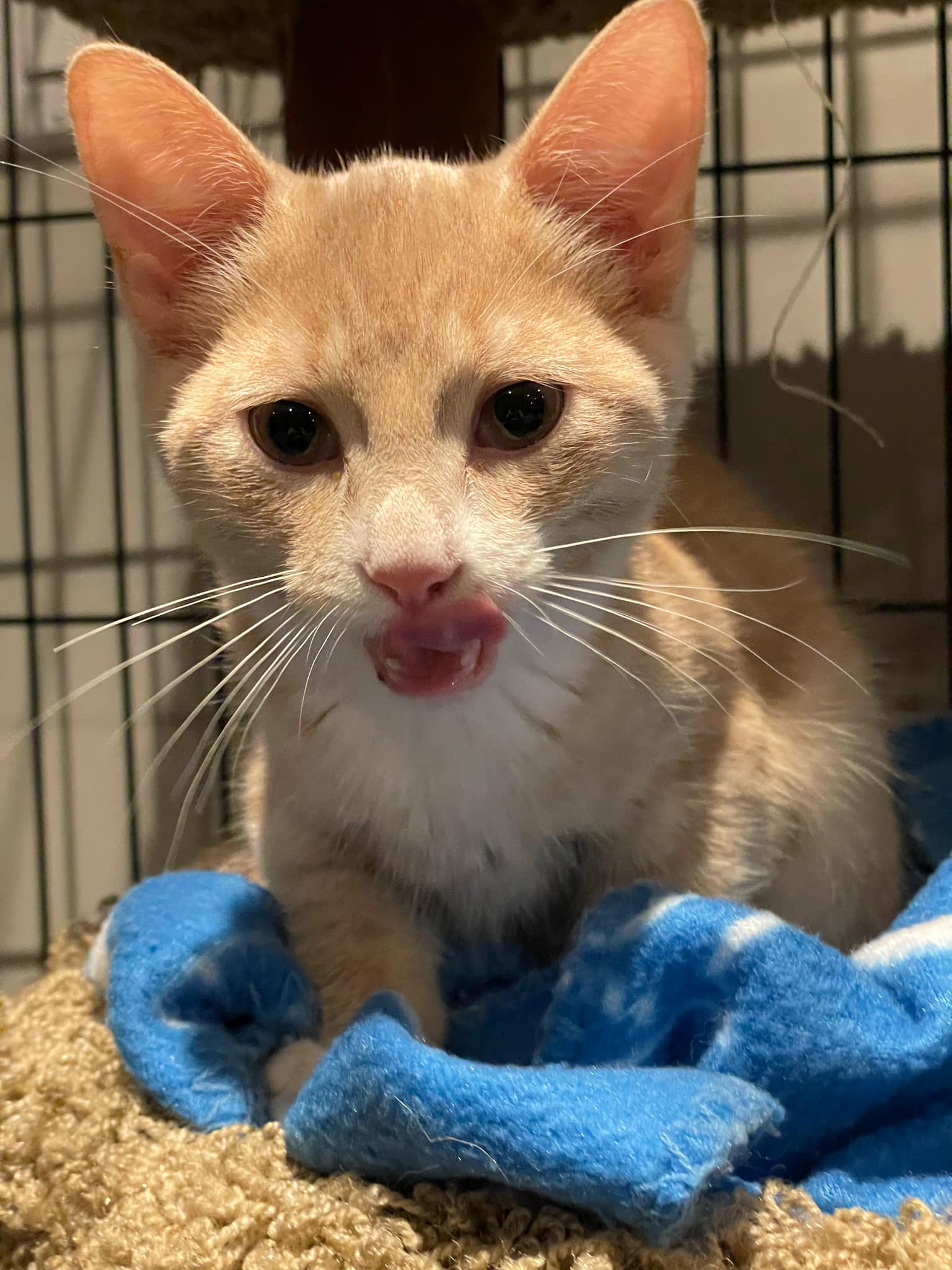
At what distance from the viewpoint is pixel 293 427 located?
77 centimetres

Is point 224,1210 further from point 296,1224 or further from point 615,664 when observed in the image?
point 615,664

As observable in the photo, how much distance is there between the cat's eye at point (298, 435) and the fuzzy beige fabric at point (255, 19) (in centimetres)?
74

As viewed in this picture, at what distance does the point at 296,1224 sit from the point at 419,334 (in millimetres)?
591

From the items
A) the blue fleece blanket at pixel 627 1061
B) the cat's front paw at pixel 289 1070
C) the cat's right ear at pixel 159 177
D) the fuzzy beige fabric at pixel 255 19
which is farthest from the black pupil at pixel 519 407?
the fuzzy beige fabric at pixel 255 19

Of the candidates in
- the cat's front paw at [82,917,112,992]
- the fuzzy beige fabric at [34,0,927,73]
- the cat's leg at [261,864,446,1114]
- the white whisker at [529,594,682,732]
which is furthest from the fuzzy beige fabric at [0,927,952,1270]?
the fuzzy beige fabric at [34,0,927,73]

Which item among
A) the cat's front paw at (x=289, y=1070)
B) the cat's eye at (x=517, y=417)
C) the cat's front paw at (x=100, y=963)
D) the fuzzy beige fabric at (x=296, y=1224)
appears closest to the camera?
the fuzzy beige fabric at (x=296, y=1224)

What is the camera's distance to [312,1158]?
745mm

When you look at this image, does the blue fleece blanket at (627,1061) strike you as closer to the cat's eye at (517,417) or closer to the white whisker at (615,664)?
the white whisker at (615,664)

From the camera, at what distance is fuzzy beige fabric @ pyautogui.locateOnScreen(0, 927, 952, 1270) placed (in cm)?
66

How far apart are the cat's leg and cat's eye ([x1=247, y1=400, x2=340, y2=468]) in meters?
0.41

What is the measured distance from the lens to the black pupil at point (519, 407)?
2.48 ft

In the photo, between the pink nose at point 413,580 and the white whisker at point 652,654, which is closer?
the pink nose at point 413,580

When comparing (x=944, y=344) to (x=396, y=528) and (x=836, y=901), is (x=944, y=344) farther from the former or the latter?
(x=396, y=528)

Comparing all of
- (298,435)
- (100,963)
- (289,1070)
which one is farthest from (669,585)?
(100,963)
